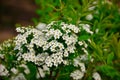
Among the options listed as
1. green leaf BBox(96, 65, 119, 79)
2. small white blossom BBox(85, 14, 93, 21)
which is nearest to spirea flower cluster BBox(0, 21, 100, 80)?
green leaf BBox(96, 65, 119, 79)

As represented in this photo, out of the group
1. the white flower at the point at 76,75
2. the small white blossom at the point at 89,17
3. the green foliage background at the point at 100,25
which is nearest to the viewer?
the white flower at the point at 76,75

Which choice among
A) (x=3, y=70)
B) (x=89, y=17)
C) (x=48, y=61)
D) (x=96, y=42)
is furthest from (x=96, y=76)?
(x=89, y=17)

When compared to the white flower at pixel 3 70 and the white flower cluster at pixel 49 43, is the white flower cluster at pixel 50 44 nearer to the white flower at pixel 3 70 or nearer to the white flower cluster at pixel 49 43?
the white flower cluster at pixel 49 43

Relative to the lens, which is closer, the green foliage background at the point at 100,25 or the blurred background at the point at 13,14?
the green foliage background at the point at 100,25

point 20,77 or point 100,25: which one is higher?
point 100,25

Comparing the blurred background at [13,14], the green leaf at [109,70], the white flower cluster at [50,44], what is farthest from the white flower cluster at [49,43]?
the blurred background at [13,14]

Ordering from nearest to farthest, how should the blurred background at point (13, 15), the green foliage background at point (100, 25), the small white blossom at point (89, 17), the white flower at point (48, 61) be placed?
the white flower at point (48, 61) → the green foliage background at point (100, 25) → the small white blossom at point (89, 17) → the blurred background at point (13, 15)

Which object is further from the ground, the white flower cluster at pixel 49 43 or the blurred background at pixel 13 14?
the blurred background at pixel 13 14

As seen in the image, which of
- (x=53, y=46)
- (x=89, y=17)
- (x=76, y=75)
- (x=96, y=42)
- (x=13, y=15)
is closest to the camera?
(x=53, y=46)

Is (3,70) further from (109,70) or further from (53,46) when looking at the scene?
(109,70)
